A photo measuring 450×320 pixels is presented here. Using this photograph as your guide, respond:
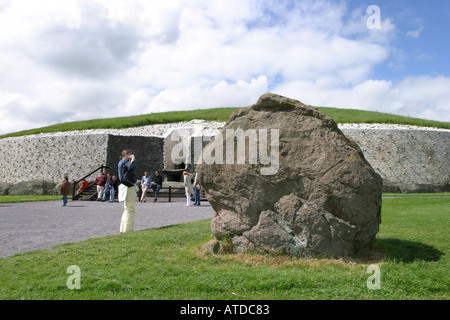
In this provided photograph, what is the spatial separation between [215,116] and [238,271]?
116 feet

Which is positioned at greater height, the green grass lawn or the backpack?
the backpack

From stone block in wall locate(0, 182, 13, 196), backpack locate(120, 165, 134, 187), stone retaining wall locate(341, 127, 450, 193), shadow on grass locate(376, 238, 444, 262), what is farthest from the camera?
stone retaining wall locate(341, 127, 450, 193)

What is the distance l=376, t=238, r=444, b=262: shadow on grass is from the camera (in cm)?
547

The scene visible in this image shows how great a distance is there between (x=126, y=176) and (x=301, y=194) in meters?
4.60

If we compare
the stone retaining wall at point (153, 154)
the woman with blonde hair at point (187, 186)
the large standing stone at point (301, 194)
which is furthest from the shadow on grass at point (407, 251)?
the stone retaining wall at point (153, 154)

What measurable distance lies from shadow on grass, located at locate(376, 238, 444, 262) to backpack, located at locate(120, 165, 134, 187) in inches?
213

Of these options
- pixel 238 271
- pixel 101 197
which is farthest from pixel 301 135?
pixel 101 197

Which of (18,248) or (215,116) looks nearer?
(18,248)

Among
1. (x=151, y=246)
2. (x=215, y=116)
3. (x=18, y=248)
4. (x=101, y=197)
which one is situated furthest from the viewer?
(x=215, y=116)

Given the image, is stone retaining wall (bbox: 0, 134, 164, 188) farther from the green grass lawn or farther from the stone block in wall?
the green grass lawn

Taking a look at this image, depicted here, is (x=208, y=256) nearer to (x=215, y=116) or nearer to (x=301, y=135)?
(x=301, y=135)

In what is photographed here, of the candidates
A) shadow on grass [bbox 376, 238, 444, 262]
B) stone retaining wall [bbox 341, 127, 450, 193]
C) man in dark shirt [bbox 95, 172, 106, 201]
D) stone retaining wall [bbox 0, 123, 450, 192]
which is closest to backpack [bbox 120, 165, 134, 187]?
shadow on grass [bbox 376, 238, 444, 262]

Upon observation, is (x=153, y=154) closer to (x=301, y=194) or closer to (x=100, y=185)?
(x=100, y=185)
